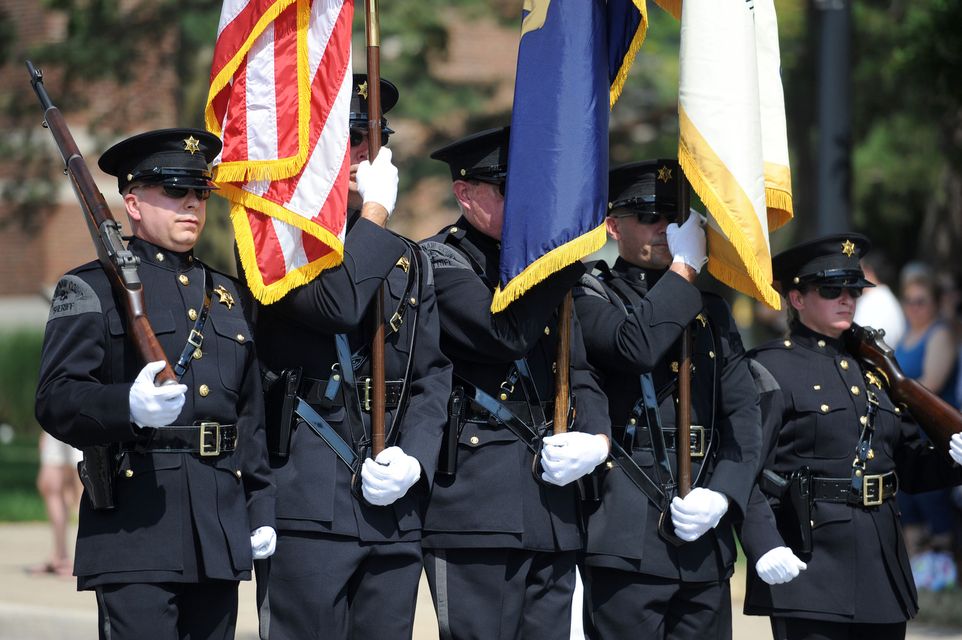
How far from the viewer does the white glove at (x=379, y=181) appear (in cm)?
498

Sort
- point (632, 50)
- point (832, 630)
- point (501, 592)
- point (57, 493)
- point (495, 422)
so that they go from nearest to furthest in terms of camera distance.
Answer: point (501, 592) → point (495, 422) → point (632, 50) → point (832, 630) → point (57, 493)

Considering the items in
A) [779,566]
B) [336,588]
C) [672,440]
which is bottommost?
[779,566]

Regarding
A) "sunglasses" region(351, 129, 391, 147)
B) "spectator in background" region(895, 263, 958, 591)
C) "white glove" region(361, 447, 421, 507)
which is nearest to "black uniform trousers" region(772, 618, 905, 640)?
"white glove" region(361, 447, 421, 507)

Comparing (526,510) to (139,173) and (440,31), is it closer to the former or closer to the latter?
(139,173)

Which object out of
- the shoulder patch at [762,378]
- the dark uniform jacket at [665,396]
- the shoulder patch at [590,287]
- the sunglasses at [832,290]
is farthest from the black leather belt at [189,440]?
the sunglasses at [832,290]

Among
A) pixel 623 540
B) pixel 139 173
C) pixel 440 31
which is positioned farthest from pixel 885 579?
pixel 440 31

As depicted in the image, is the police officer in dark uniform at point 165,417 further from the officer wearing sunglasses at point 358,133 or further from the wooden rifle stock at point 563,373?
the wooden rifle stock at point 563,373

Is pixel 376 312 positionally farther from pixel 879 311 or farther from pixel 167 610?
pixel 879 311

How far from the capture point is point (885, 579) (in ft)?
18.4

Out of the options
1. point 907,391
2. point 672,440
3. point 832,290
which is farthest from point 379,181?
point 907,391

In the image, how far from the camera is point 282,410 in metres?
4.82

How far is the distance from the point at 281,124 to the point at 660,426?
5.58ft

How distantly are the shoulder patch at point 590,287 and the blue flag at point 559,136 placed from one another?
0.91ft

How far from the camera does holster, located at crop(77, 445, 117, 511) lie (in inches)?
176
